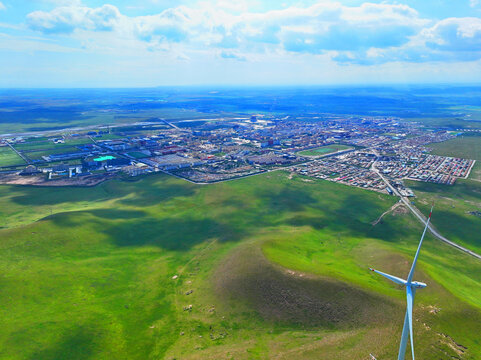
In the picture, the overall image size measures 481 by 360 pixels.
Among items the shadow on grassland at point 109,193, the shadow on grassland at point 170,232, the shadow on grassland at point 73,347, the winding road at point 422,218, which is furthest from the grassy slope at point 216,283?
the shadow on grassland at point 109,193

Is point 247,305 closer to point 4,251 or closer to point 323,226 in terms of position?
point 323,226

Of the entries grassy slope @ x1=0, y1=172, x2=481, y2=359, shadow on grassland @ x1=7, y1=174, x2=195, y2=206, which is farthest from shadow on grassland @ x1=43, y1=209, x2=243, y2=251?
shadow on grassland @ x1=7, y1=174, x2=195, y2=206

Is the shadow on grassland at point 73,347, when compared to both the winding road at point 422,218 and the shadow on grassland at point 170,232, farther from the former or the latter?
the winding road at point 422,218

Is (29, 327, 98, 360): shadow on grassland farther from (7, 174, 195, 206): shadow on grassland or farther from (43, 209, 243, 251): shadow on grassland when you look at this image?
(7, 174, 195, 206): shadow on grassland

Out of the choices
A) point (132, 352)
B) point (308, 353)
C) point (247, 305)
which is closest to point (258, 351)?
point (308, 353)

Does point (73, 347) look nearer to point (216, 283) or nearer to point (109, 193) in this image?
point (216, 283)

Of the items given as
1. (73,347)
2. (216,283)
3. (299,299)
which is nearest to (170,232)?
(216,283)
